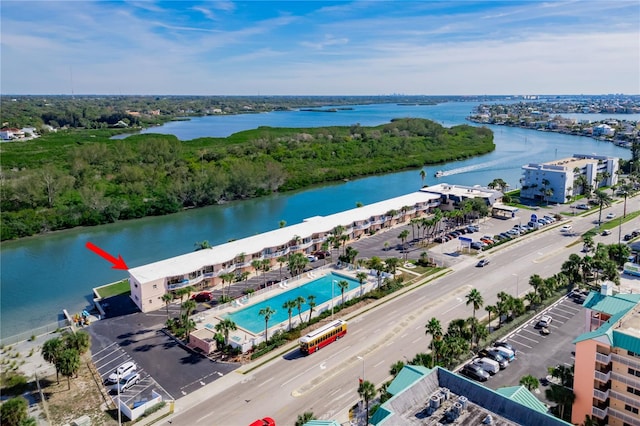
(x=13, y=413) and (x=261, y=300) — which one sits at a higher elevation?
(x=13, y=413)

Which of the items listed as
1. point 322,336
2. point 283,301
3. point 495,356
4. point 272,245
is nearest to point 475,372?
point 495,356

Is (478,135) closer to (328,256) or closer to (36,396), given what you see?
(328,256)

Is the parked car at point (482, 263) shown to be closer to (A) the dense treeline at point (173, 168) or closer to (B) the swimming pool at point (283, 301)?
(B) the swimming pool at point (283, 301)

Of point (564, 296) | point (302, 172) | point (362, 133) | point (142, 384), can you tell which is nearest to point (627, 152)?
point (362, 133)

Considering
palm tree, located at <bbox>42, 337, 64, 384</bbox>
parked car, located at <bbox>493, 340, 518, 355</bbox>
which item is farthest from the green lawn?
parked car, located at <bbox>493, 340, 518, 355</bbox>

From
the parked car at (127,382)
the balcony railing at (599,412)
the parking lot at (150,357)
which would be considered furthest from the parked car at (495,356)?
the parked car at (127,382)

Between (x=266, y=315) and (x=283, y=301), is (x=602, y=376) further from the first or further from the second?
(x=283, y=301)

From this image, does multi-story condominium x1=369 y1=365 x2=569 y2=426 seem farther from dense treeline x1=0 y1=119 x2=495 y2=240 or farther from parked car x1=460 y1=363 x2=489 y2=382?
dense treeline x1=0 y1=119 x2=495 y2=240
